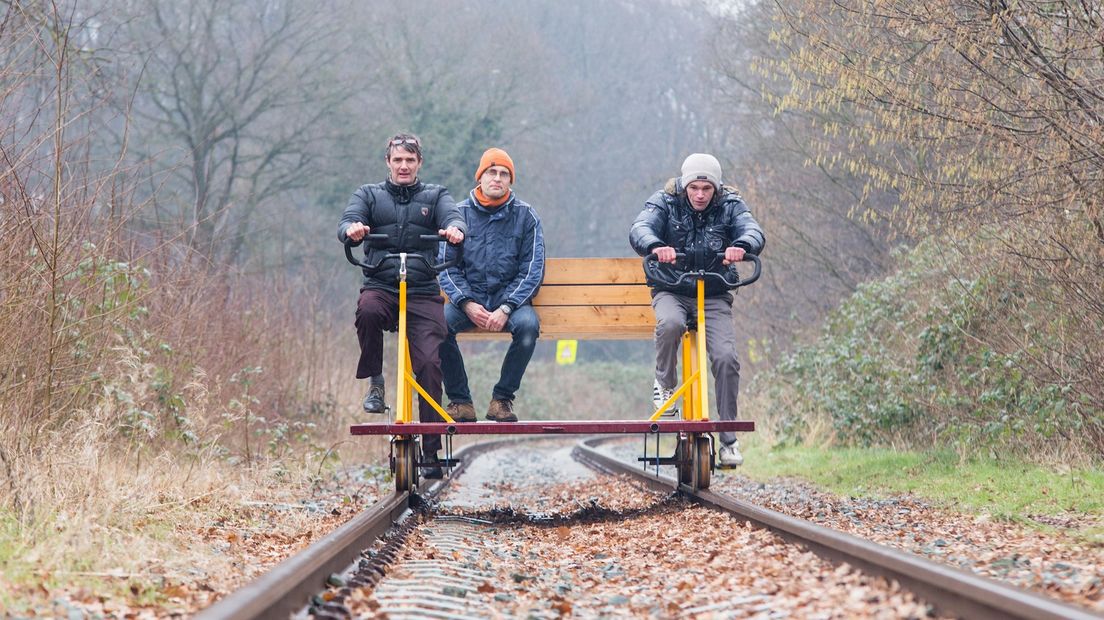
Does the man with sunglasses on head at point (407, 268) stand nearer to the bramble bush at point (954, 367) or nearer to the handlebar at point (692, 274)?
the handlebar at point (692, 274)

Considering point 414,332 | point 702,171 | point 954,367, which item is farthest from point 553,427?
point 954,367

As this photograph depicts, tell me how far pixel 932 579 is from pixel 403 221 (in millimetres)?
5285

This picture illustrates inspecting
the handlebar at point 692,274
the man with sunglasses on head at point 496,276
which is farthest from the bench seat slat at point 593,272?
the handlebar at point 692,274

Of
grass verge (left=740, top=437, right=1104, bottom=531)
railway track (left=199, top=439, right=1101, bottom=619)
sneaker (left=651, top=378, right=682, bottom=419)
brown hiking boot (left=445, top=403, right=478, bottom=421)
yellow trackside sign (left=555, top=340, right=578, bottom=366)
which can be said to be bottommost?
railway track (left=199, top=439, right=1101, bottom=619)

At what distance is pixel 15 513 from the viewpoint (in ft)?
18.5

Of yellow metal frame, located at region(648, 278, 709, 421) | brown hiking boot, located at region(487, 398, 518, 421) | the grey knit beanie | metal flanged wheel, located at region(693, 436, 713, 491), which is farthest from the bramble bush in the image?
brown hiking boot, located at region(487, 398, 518, 421)

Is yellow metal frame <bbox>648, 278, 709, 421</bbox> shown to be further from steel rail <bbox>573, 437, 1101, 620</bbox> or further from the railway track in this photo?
steel rail <bbox>573, 437, 1101, 620</bbox>

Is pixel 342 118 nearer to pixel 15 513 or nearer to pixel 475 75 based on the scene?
pixel 475 75

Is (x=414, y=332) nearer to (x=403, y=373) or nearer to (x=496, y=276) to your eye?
(x=403, y=373)

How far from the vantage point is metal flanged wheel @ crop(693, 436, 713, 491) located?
315 inches

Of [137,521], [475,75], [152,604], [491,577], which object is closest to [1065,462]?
[491,577]

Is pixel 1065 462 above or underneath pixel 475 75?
underneath

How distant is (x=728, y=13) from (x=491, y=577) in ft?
62.1

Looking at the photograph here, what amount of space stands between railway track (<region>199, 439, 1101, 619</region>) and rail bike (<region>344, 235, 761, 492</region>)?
54cm
